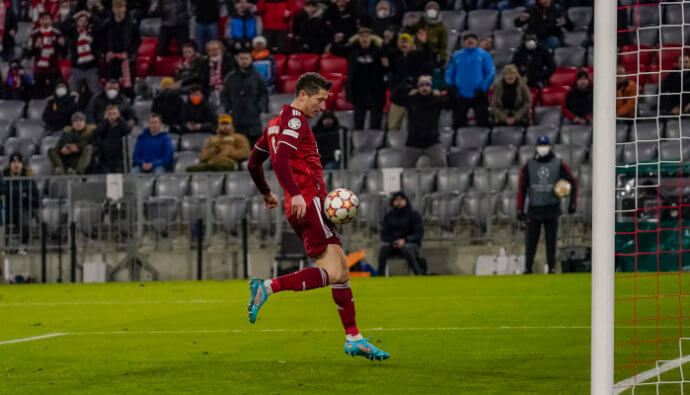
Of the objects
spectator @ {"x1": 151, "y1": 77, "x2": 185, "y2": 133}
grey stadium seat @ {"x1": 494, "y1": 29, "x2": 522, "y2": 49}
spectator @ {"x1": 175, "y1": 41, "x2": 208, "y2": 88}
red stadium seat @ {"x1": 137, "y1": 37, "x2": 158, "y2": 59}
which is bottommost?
spectator @ {"x1": 151, "y1": 77, "x2": 185, "y2": 133}

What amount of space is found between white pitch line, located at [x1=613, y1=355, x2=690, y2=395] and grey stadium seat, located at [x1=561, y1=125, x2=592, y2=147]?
12027mm

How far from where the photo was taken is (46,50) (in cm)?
2302

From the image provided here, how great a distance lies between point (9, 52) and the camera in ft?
81.3

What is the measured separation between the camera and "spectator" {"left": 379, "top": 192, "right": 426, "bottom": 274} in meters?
17.1

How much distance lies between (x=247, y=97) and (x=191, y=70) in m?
2.35

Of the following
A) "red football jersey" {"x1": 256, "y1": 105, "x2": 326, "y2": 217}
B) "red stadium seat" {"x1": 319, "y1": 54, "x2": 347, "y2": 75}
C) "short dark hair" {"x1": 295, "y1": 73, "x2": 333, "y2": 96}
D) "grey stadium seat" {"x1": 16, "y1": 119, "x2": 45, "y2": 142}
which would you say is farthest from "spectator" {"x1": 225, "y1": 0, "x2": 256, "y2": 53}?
"short dark hair" {"x1": 295, "y1": 73, "x2": 333, "y2": 96}

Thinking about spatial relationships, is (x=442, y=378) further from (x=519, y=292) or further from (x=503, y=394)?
(x=519, y=292)

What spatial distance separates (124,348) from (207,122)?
12762mm

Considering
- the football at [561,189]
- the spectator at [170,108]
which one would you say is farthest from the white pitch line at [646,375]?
the spectator at [170,108]

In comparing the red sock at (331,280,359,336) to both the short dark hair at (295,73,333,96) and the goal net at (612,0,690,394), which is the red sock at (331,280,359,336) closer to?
the short dark hair at (295,73,333,96)

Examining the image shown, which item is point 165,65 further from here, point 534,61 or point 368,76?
point 534,61

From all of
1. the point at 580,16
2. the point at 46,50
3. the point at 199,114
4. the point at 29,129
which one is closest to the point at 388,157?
the point at 199,114

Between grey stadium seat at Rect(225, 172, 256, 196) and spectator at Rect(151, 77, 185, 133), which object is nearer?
grey stadium seat at Rect(225, 172, 256, 196)

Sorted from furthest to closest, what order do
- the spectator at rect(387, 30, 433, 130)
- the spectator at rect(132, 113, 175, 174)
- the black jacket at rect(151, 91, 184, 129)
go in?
the black jacket at rect(151, 91, 184, 129)
the spectator at rect(387, 30, 433, 130)
the spectator at rect(132, 113, 175, 174)
